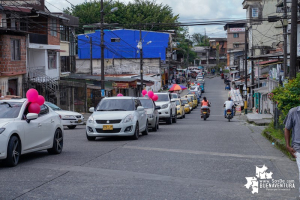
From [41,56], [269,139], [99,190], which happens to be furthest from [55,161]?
[41,56]

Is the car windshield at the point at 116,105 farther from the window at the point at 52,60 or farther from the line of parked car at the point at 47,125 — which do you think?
the window at the point at 52,60

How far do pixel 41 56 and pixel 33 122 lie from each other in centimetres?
2710

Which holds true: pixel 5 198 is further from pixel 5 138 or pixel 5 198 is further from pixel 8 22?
pixel 8 22

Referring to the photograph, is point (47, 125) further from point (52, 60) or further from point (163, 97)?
point (52, 60)

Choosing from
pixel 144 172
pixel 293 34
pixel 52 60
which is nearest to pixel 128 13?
pixel 52 60

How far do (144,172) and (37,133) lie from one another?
351cm

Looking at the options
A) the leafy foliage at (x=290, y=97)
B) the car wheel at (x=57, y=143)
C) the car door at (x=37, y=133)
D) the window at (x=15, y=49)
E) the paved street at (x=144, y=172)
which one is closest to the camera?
the paved street at (x=144, y=172)

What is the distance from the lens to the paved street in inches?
303

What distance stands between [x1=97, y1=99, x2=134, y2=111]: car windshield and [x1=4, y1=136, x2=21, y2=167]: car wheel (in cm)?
709

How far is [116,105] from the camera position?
17906 mm

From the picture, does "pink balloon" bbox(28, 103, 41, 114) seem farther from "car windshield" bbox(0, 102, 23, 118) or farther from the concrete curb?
the concrete curb

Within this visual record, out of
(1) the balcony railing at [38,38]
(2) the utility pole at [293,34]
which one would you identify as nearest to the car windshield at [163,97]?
(1) the balcony railing at [38,38]

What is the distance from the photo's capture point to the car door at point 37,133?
1124cm

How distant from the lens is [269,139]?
17.2 meters
